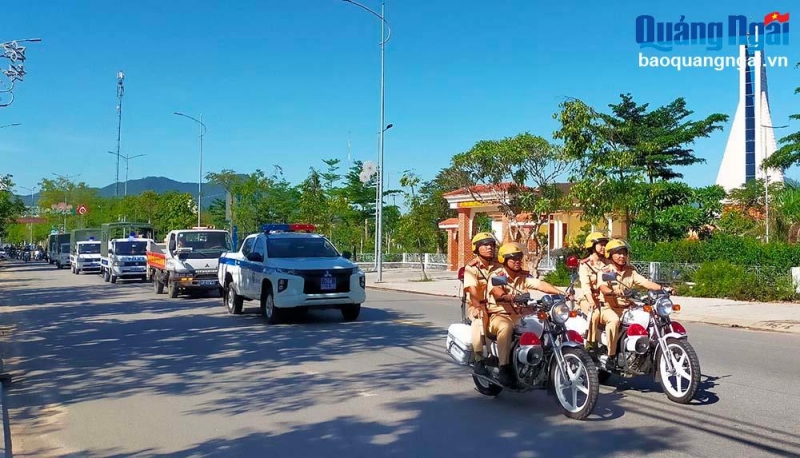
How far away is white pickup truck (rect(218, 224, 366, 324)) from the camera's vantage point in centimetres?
1489

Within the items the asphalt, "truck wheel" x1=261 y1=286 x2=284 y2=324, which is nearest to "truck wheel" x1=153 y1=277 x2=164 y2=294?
"truck wheel" x1=261 y1=286 x2=284 y2=324

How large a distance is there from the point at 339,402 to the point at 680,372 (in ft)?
11.5

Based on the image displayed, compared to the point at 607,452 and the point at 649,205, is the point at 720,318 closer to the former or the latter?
the point at 607,452

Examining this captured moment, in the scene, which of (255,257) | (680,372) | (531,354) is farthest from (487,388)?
(255,257)

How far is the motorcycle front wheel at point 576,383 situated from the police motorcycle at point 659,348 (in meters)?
0.96

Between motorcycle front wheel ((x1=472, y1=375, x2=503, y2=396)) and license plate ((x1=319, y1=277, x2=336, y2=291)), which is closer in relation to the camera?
motorcycle front wheel ((x1=472, y1=375, x2=503, y2=396))

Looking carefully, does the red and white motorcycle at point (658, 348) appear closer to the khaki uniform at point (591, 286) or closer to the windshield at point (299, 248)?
the khaki uniform at point (591, 286)

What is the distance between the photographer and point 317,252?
1644 centimetres

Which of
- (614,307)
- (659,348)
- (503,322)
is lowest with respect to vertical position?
(659,348)

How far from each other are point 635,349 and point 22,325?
13.7 m

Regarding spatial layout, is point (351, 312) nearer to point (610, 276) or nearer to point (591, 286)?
point (591, 286)

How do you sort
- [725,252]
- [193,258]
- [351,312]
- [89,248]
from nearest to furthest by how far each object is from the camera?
1. [351,312]
2. [193,258]
3. [725,252]
4. [89,248]

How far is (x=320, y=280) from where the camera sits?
15016mm

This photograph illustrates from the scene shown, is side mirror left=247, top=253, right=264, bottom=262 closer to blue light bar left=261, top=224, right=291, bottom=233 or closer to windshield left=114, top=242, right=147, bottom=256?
blue light bar left=261, top=224, right=291, bottom=233
